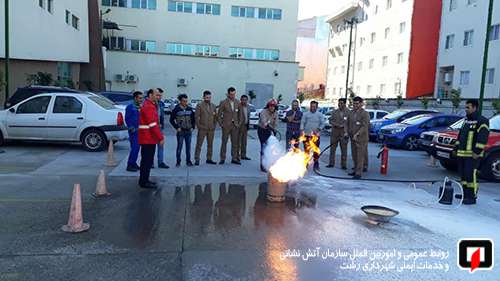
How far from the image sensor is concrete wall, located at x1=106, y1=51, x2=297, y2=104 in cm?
3959

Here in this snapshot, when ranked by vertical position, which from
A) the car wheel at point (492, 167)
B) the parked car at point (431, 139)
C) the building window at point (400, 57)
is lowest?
the car wheel at point (492, 167)

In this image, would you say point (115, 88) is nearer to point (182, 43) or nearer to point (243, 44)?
point (182, 43)

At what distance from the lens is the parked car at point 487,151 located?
10.4 metres

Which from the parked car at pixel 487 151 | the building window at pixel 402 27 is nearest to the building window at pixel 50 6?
the parked car at pixel 487 151

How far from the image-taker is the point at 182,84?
4034 cm

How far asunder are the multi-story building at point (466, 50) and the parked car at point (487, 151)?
72.8 ft

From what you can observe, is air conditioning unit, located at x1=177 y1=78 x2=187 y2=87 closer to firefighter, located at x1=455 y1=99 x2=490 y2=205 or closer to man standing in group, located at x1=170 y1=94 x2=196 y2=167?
man standing in group, located at x1=170 y1=94 x2=196 y2=167

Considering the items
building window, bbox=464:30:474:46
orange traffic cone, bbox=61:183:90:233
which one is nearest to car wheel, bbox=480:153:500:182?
orange traffic cone, bbox=61:183:90:233

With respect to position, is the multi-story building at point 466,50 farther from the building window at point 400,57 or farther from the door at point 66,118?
the door at point 66,118

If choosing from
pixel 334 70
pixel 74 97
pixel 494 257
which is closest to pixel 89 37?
pixel 74 97

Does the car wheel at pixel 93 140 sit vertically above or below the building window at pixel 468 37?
below

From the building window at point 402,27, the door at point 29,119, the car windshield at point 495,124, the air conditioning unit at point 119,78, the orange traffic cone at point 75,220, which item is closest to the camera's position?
the orange traffic cone at point 75,220

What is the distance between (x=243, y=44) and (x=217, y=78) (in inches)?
212

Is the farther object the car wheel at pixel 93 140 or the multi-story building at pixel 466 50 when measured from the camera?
the multi-story building at pixel 466 50
